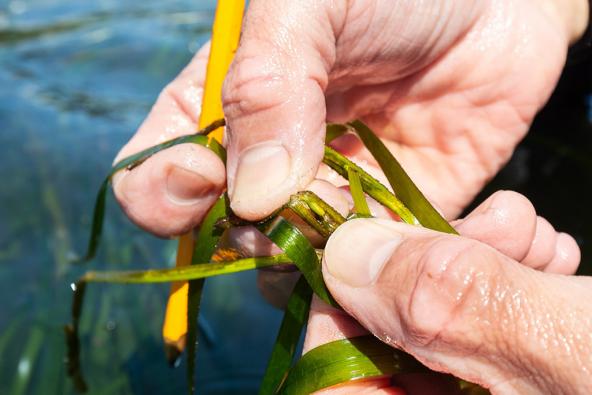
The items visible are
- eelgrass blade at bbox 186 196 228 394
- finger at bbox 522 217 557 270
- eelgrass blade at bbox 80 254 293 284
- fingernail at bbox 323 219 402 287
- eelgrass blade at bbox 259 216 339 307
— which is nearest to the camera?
fingernail at bbox 323 219 402 287

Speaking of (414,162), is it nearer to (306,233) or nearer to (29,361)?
(306,233)

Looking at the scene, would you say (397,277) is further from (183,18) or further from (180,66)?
(183,18)

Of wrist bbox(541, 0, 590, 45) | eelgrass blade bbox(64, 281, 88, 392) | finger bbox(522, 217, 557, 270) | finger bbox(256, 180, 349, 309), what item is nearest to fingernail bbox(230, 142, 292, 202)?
finger bbox(256, 180, 349, 309)

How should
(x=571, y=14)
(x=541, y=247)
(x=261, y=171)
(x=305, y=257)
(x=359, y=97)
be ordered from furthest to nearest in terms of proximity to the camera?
(x=571, y=14), (x=359, y=97), (x=541, y=247), (x=261, y=171), (x=305, y=257)

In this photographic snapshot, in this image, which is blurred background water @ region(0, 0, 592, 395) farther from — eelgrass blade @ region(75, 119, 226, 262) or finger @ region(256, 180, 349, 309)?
finger @ region(256, 180, 349, 309)

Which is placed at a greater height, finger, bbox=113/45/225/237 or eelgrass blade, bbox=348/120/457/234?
eelgrass blade, bbox=348/120/457/234

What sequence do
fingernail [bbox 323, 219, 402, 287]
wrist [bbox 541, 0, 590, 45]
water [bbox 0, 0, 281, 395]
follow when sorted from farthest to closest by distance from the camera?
wrist [bbox 541, 0, 590, 45], water [bbox 0, 0, 281, 395], fingernail [bbox 323, 219, 402, 287]

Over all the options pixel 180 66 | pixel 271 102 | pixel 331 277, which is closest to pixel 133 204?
pixel 271 102

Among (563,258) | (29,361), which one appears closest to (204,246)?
(563,258)
